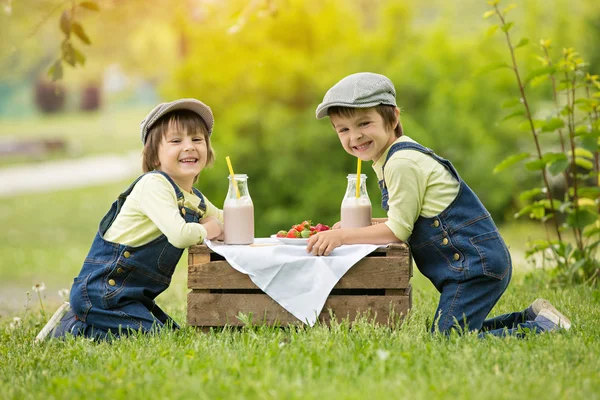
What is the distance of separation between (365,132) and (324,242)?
544 mm

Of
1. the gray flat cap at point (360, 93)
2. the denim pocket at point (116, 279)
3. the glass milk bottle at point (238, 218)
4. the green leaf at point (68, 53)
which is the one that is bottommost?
the denim pocket at point (116, 279)

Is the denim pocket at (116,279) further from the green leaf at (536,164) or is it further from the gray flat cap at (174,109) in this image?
the green leaf at (536,164)

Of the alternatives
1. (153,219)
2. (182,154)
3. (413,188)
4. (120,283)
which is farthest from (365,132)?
(120,283)

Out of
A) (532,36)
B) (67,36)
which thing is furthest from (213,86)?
(67,36)

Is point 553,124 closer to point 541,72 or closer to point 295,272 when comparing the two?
point 541,72

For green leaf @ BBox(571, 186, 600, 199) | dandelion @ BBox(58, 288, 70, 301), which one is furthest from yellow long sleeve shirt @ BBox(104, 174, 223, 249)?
green leaf @ BBox(571, 186, 600, 199)

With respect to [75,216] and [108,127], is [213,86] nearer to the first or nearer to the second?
[75,216]

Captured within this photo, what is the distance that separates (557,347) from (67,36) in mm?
2830

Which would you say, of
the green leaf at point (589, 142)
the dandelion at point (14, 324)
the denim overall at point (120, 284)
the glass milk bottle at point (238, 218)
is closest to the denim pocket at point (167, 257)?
the denim overall at point (120, 284)

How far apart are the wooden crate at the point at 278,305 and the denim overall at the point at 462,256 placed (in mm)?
181

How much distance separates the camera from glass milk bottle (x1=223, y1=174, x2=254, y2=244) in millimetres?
3186

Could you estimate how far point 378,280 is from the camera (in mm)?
3037

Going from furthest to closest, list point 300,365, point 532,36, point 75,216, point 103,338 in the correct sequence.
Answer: point 75,216, point 532,36, point 103,338, point 300,365

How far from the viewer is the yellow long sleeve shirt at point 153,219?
3082 millimetres
